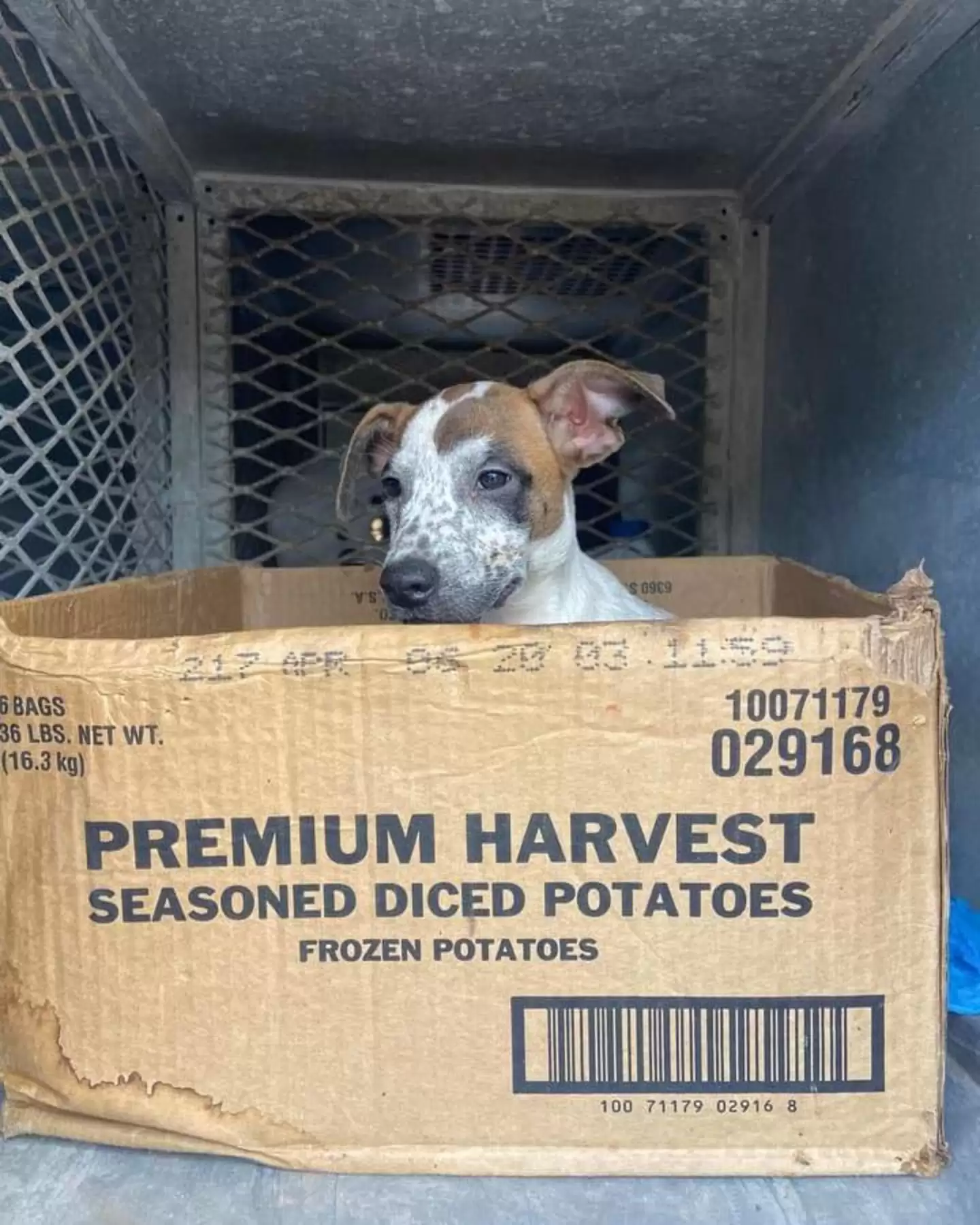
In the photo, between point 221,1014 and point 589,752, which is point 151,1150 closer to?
point 221,1014

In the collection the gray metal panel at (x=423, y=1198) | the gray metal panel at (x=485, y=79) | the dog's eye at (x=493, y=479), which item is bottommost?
the gray metal panel at (x=423, y=1198)

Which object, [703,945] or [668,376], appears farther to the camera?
[668,376]

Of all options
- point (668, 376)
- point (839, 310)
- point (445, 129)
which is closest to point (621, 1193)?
point (839, 310)

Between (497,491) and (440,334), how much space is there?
1.48 metres

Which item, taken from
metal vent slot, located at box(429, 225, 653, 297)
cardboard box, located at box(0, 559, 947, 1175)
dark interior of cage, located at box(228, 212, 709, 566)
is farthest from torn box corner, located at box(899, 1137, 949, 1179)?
metal vent slot, located at box(429, 225, 653, 297)

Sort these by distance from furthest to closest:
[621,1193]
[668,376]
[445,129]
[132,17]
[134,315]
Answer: [668,376] < [134,315] < [445,129] < [132,17] < [621,1193]

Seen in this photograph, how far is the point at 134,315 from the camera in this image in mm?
2377

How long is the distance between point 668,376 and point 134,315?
1435 millimetres

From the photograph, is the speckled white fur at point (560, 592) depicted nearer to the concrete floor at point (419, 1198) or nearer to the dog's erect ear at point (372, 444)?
the dog's erect ear at point (372, 444)

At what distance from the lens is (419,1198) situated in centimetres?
104

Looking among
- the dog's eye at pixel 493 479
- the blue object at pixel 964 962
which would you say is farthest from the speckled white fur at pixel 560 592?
the blue object at pixel 964 962

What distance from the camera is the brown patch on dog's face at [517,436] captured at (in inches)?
66.1

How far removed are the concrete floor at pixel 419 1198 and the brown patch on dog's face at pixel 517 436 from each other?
3.11ft

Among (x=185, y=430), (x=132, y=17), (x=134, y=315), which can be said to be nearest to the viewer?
(x=132, y=17)
